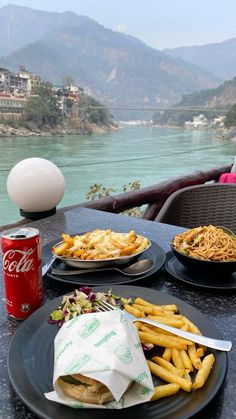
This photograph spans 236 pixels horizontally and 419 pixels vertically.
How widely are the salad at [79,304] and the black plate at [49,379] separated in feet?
0.07

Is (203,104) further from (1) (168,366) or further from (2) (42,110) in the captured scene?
(1) (168,366)

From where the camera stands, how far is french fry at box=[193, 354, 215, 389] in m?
0.58

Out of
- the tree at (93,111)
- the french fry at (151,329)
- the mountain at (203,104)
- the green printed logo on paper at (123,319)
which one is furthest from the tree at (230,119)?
the green printed logo on paper at (123,319)

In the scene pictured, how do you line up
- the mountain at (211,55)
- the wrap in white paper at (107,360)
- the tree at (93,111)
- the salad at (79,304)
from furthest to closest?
the mountain at (211,55), the tree at (93,111), the salad at (79,304), the wrap in white paper at (107,360)

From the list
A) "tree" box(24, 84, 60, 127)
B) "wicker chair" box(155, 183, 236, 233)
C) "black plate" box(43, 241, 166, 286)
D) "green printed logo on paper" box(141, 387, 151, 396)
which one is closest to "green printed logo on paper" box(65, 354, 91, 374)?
"green printed logo on paper" box(141, 387, 151, 396)

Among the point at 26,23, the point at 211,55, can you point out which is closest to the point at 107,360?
the point at 26,23

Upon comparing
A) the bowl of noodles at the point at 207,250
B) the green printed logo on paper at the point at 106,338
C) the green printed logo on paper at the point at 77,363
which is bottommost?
the bowl of noodles at the point at 207,250

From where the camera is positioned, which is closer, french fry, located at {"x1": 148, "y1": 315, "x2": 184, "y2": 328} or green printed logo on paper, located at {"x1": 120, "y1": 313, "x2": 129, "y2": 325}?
green printed logo on paper, located at {"x1": 120, "y1": 313, "x2": 129, "y2": 325}

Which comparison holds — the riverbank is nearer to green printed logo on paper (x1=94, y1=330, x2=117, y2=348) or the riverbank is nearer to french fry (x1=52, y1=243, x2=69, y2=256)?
french fry (x1=52, y1=243, x2=69, y2=256)

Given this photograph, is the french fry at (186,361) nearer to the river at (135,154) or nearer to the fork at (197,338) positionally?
the fork at (197,338)

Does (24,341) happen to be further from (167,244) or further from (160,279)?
(167,244)

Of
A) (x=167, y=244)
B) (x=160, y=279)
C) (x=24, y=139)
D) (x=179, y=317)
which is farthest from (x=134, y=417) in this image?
(x=24, y=139)

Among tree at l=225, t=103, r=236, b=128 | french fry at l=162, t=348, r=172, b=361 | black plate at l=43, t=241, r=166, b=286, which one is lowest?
black plate at l=43, t=241, r=166, b=286

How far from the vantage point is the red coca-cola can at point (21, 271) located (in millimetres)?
767
